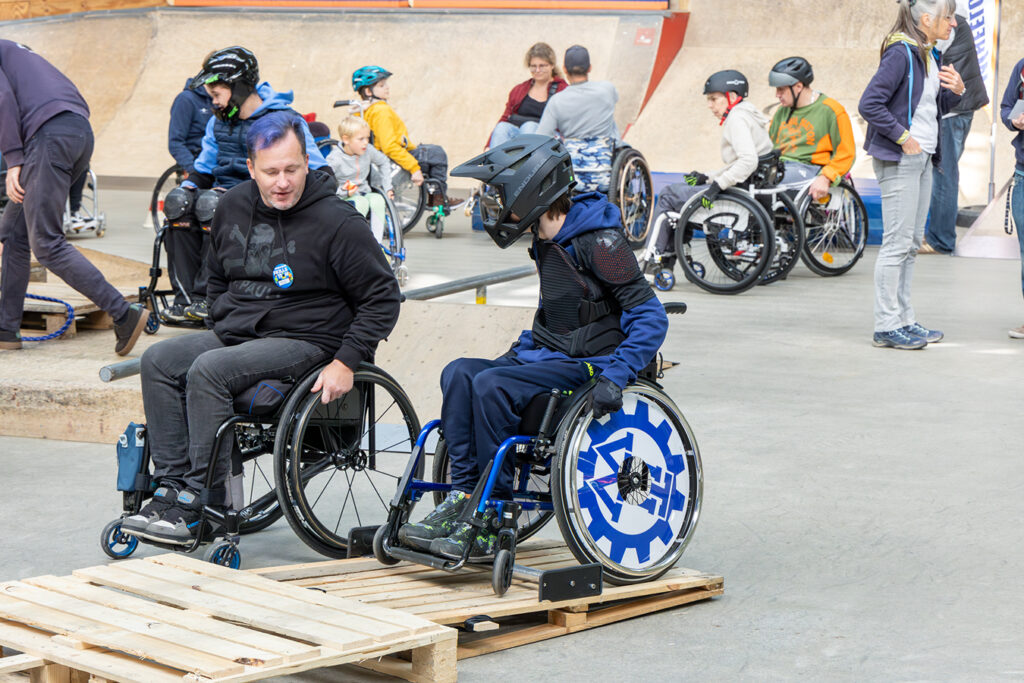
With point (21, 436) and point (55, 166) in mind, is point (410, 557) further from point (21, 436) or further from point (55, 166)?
point (55, 166)

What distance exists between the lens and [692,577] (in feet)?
12.3

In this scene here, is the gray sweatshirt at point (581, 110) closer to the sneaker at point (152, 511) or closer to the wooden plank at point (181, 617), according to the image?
Result: the sneaker at point (152, 511)

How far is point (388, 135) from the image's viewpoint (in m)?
10.9

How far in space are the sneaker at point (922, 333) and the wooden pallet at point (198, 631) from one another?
17.0 feet

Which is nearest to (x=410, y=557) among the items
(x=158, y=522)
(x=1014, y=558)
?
(x=158, y=522)

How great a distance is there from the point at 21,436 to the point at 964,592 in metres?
3.99

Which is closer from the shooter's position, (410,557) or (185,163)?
(410,557)

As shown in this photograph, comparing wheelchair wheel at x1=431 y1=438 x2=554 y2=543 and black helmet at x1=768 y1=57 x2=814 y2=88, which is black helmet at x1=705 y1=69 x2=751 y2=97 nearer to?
black helmet at x1=768 y1=57 x2=814 y2=88

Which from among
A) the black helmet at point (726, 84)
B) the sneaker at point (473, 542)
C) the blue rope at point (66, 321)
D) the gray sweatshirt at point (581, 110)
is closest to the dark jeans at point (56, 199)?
the blue rope at point (66, 321)

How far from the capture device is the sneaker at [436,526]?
3.55m

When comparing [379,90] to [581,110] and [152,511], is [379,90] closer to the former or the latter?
[581,110]

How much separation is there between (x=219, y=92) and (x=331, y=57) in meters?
12.2

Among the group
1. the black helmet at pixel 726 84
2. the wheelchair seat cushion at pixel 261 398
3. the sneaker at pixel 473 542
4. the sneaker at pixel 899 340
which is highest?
the black helmet at pixel 726 84

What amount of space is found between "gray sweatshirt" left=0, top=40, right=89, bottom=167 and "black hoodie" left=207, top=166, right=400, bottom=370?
2.36 meters
